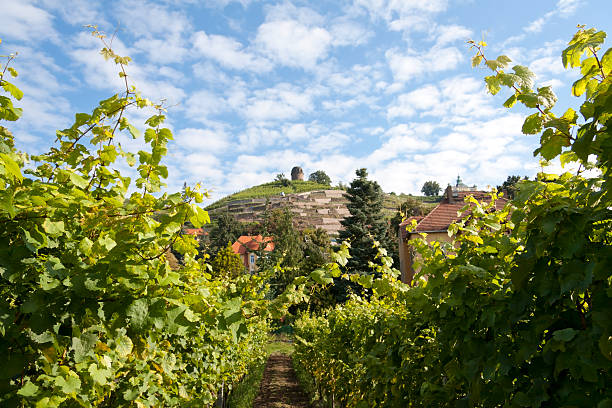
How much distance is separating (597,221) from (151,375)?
155 inches

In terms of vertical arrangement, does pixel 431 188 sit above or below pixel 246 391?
above

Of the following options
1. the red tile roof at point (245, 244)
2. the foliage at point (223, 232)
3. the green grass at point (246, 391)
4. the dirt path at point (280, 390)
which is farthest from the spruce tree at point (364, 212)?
the red tile roof at point (245, 244)

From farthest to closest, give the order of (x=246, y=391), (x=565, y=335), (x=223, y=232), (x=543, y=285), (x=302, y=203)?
(x=302, y=203), (x=223, y=232), (x=246, y=391), (x=543, y=285), (x=565, y=335)

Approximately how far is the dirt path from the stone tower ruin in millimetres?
110942

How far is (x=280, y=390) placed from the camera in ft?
48.6

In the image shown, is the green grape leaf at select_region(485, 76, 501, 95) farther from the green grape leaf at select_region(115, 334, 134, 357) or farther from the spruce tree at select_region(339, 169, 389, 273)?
the spruce tree at select_region(339, 169, 389, 273)

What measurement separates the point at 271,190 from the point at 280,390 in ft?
342

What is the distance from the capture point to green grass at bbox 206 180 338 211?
112 meters

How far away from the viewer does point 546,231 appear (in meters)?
1.46

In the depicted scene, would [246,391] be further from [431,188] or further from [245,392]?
[431,188]

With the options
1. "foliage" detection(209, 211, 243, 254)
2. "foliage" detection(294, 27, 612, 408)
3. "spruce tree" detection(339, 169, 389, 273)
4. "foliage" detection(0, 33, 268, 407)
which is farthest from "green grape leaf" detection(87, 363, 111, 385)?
"foliage" detection(209, 211, 243, 254)

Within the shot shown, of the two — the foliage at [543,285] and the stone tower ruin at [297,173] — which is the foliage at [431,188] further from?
the foliage at [543,285]

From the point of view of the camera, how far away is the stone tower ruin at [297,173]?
13175cm

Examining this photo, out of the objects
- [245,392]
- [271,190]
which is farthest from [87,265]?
[271,190]
